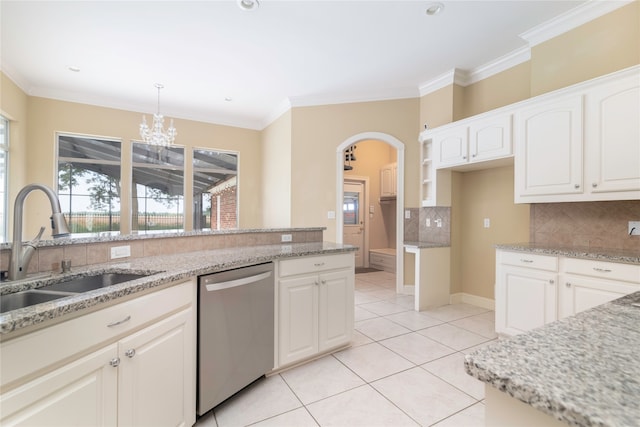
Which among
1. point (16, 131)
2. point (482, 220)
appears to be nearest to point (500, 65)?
point (482, 220)

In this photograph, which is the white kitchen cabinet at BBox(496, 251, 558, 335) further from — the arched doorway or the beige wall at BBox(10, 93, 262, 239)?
the beige wall at BBox(10, 93, 262, 239)

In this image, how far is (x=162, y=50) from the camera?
354cm

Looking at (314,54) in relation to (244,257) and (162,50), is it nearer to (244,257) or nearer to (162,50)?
(162,50)

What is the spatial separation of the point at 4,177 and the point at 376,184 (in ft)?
20.9

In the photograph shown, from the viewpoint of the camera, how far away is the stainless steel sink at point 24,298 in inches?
50.4

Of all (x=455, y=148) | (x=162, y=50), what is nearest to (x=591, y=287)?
(x=455, y=148)

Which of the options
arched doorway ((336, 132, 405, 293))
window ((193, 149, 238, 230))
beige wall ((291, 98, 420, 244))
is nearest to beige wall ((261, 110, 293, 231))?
beige wall ((291, 98, 420, 244))

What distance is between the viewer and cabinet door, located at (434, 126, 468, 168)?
349cm

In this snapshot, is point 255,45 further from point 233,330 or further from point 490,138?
point 233,330

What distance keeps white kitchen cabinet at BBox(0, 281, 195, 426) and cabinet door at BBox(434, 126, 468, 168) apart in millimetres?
3258

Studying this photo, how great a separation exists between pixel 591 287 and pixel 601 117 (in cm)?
137

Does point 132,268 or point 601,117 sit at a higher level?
point 601,117

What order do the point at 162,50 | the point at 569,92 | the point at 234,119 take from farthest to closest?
the point at 234,119
the point at 162,50
the point at 569,92

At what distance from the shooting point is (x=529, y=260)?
101 inches
